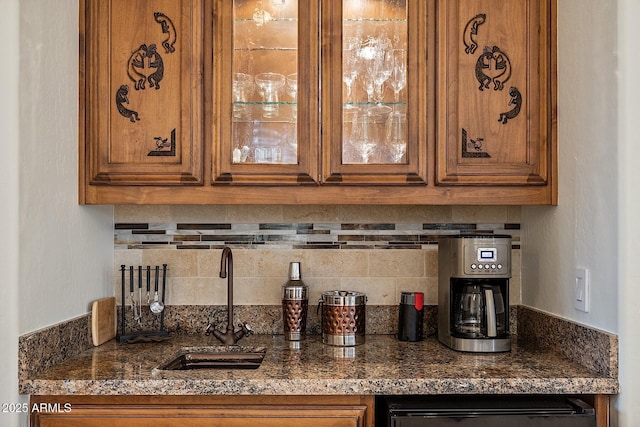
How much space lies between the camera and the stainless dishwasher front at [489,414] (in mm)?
1630

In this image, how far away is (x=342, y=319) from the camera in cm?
213

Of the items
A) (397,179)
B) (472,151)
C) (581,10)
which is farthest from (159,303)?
(581,10)

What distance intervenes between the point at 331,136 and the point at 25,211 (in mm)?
976

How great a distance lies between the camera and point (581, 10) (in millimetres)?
1859

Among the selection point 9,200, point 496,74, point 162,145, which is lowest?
point 9,200

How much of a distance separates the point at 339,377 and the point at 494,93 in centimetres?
108

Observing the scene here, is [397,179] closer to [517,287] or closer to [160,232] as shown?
[517,287]

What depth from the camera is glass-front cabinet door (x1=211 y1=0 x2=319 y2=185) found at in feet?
6.76

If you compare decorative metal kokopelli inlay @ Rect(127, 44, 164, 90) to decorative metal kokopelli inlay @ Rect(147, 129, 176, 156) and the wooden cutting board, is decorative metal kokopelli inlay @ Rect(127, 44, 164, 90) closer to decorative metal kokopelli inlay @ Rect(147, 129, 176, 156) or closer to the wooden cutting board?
decorative metal kokopelli inlay @ Rect(147, 129, 176, 156)

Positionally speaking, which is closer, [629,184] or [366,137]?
[629,184]

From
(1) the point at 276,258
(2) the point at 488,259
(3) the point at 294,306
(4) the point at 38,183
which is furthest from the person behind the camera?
(1) the point at 276,258

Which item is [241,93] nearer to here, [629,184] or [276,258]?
[276,258]

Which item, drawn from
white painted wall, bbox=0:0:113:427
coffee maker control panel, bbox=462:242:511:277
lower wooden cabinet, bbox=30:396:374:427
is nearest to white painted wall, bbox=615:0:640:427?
coffee maker control panel, bbox=462:242:511:277

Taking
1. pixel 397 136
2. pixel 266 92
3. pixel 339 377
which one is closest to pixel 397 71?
pixel 397 136
